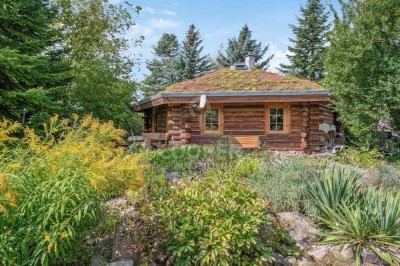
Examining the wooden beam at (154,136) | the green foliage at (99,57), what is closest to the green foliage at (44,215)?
the wooden beam at (154,136)

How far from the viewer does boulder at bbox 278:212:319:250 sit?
5031mm

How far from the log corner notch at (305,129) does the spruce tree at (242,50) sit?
573 inches

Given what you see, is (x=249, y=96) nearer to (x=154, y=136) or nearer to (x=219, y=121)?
(x=219, y=121)

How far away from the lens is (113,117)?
1558 cm

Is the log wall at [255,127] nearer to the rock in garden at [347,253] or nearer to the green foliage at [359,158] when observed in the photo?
the green foliage at [359,158]

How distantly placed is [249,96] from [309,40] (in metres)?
17.0

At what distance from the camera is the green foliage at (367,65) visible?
37.0ft

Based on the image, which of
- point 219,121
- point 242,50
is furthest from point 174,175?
point 242,50

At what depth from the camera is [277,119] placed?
1296 cm

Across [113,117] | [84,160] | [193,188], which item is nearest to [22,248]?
[84,160]

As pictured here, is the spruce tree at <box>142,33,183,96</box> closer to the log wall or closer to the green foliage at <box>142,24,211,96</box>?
the green foliage at <box>142,24,211,96</box>

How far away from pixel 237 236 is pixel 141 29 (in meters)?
18.6

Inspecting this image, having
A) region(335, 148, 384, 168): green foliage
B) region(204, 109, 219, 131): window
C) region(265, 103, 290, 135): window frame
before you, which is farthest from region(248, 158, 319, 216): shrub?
region(204, 109, 219, 131): window

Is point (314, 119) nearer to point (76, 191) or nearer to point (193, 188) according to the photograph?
point (193, 188)
